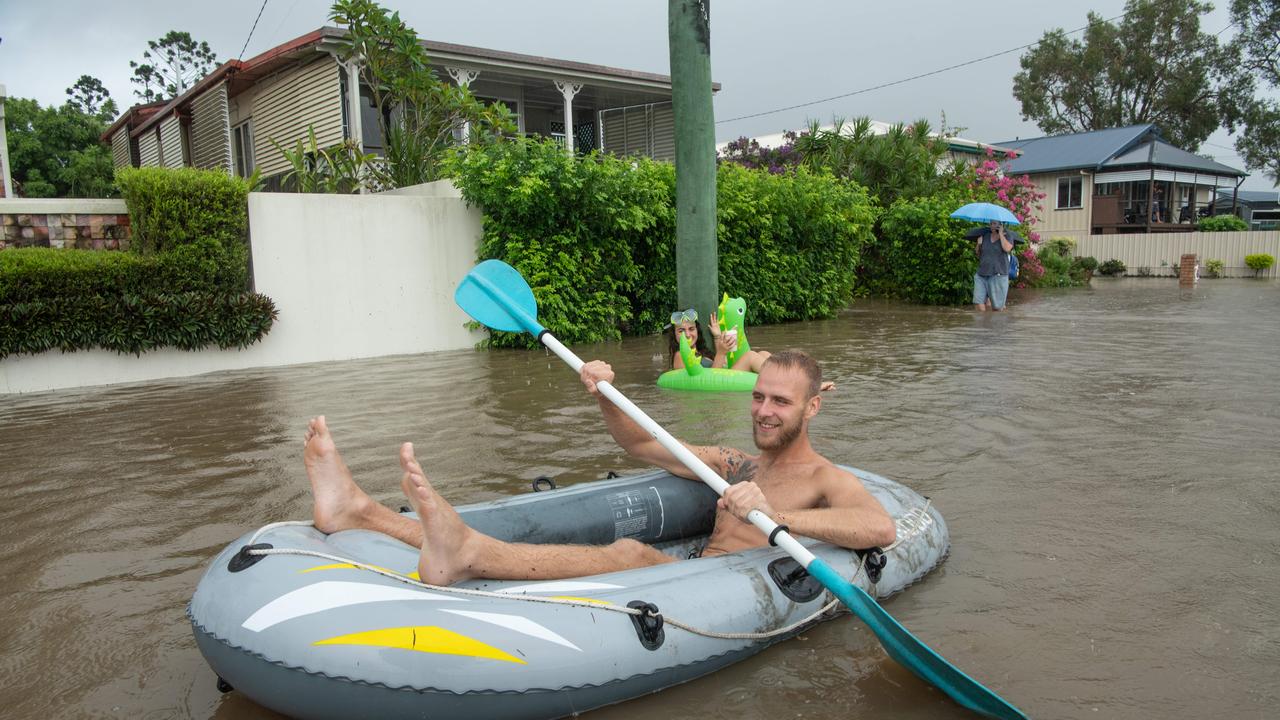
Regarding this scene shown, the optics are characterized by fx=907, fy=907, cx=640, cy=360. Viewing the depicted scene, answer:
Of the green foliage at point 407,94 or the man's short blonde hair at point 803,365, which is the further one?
the green foliage at point 407,94

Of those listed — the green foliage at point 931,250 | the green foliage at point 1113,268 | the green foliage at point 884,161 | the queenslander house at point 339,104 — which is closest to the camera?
the queenslander house at point 339,104

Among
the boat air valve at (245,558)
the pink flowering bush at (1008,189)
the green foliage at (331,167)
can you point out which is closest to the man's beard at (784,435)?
the boat air valve at (245,558)

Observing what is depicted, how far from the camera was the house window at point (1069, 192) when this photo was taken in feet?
94.6

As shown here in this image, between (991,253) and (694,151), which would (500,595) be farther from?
(991,253)

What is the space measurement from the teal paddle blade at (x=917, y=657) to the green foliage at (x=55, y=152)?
31.5m

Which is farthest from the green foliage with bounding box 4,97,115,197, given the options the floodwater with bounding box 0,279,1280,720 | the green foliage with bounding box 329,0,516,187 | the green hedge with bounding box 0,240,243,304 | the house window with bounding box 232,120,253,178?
the floodwater with bounding box 0,279,1280,720

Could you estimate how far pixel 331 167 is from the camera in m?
12.4

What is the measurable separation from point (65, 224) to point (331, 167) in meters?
3.93

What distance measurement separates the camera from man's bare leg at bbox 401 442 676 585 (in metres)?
2.65

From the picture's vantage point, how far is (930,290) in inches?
657

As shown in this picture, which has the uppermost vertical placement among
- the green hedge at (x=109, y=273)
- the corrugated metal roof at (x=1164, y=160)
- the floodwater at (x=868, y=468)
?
the corrugated metal roof at (x=1164, y=160)

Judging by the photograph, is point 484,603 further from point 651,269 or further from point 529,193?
point 651,269

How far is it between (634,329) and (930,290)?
23.7 feet

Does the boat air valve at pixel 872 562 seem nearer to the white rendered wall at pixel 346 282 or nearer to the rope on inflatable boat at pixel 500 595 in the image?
the rope on inflatable boat at pixel 500 595
